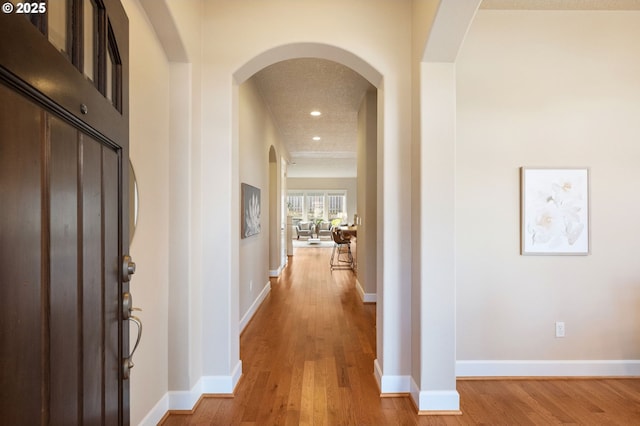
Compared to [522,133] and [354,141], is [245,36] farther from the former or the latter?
[354,141]

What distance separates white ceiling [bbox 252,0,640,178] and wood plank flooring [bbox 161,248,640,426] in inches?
113

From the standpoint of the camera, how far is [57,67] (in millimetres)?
705

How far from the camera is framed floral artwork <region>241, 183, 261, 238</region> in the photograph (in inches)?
134

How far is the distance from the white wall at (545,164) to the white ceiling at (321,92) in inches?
3.8

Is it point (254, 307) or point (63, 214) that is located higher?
point (63, 214)

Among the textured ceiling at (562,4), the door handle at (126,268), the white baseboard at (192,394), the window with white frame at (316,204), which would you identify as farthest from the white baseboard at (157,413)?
the window with white frame at (316,204)

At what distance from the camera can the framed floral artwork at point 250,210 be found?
3.41 metres

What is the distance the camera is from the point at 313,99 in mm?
4430

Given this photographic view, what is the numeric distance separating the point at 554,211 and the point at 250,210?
294 cm

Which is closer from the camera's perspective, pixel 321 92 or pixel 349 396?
pixel 349 396

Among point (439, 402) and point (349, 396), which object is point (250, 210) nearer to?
point (349, 396)

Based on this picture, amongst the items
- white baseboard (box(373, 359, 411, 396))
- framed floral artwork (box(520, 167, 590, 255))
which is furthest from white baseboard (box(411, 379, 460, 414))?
framed floral artwork (box(520, 167, 590, 255))

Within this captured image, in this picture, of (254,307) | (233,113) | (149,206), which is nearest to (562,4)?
(233,113)

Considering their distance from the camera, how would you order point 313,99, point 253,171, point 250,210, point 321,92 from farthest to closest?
1. point 313,99
2. point 321,92
3. point 253,171
4. point 250,210
